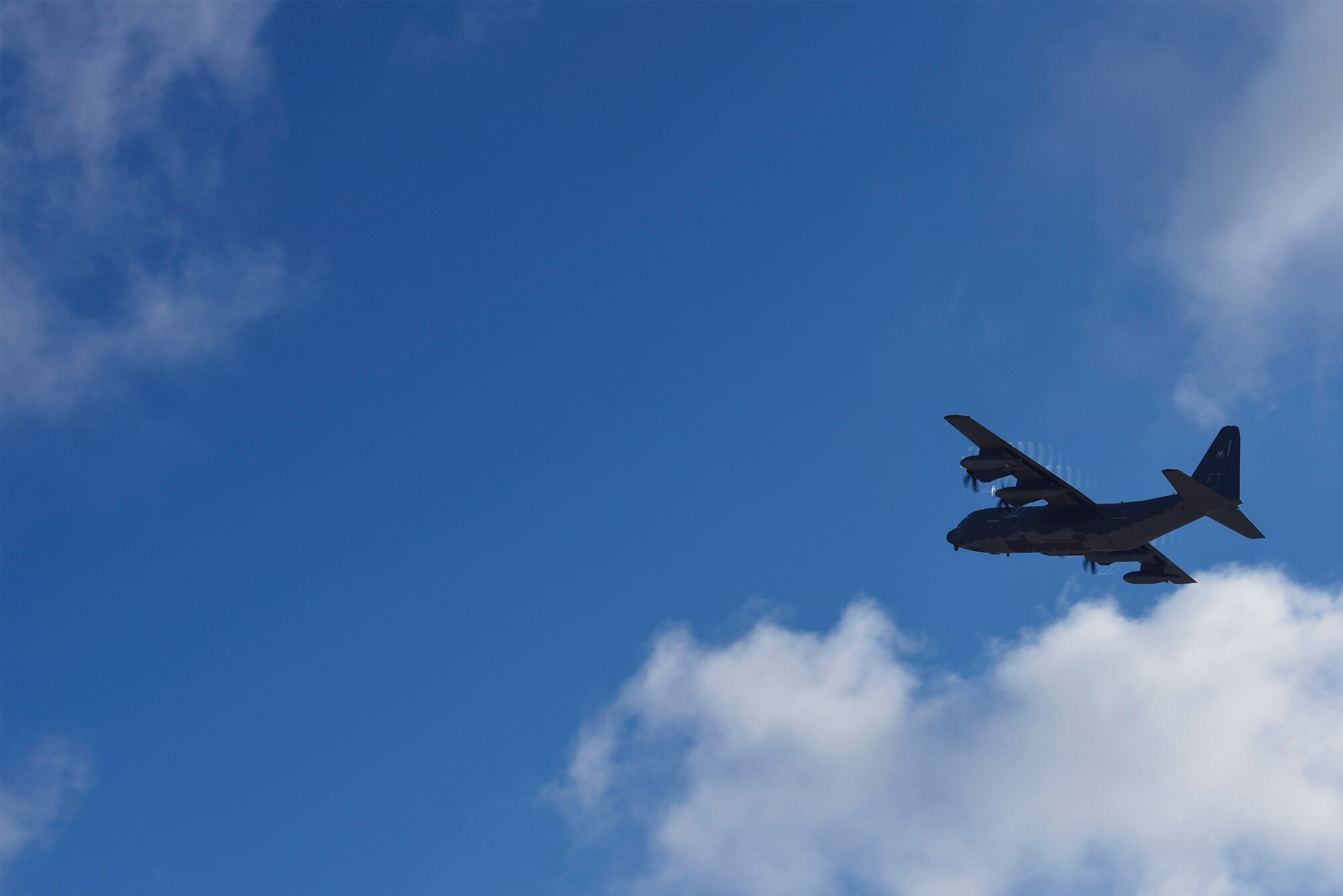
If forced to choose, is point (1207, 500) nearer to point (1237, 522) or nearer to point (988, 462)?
point (1237, 522)

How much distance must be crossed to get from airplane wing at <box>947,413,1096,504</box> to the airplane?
0.04m

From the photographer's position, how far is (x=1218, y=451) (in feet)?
222

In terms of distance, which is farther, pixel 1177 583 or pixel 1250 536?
pixel 1177 583

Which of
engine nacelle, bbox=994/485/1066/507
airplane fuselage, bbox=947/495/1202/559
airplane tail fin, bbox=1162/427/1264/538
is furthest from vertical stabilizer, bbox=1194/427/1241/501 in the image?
engine nacelle, bbox=994/485/1066/507

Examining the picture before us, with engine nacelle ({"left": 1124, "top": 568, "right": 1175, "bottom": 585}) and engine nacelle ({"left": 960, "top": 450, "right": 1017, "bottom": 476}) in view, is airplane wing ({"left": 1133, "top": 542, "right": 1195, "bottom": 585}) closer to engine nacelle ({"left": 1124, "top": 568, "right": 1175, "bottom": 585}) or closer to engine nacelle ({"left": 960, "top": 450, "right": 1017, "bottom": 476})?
engine nacelle ({"left": 1124, "top": 568, "right": 1175, "bottom": 585})

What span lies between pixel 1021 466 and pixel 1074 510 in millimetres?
5251

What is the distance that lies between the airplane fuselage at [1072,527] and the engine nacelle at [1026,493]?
72.5 inches

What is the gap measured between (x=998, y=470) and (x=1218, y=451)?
1184 centimetres

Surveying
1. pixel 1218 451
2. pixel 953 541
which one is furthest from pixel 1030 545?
pixel 1218 451

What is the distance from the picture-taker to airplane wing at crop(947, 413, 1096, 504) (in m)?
65.9

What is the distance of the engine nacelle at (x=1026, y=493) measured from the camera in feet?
228

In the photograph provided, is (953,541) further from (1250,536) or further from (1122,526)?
(1250,536)

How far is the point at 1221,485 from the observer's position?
66812 mm

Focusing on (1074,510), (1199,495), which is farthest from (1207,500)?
(1074,510)
